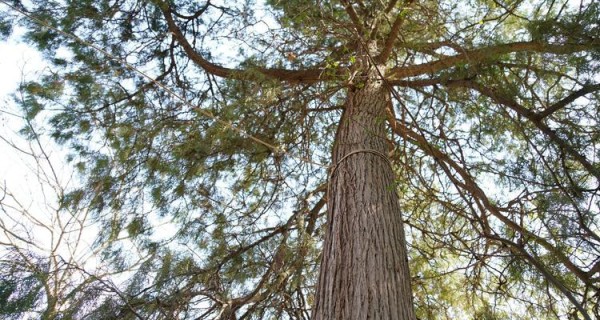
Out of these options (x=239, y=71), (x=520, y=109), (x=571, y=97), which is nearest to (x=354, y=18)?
(x=239, y=71)

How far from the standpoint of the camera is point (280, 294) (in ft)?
9.77

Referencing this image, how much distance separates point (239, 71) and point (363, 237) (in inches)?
65.4

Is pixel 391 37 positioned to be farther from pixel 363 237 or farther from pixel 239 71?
pixel 363 237

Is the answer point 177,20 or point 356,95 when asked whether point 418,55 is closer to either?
point 356,95

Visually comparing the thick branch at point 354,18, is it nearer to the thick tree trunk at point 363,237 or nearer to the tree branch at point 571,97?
the thick tree trunk at point 363,237

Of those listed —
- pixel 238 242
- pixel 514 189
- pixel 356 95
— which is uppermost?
pixel 356 95

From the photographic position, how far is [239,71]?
10.2ft

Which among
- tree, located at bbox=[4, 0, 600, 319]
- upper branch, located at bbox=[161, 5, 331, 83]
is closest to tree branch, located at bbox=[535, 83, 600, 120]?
tree, located at bbox=[4, 0, 600, 319]

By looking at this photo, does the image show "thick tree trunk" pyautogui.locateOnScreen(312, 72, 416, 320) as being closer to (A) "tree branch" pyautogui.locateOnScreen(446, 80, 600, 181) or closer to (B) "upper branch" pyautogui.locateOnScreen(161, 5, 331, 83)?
(A) "tree branch" pyautogui.locateOnScreen(446, 80, 600, 181)

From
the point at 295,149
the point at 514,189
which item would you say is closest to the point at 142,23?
the point at 295,149

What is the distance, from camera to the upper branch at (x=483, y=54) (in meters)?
2.37

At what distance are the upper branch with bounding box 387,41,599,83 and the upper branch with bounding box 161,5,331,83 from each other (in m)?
0.61

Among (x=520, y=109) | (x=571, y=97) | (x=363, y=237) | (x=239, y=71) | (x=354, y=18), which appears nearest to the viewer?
(x=363, y=237)

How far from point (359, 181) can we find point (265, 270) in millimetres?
1227
